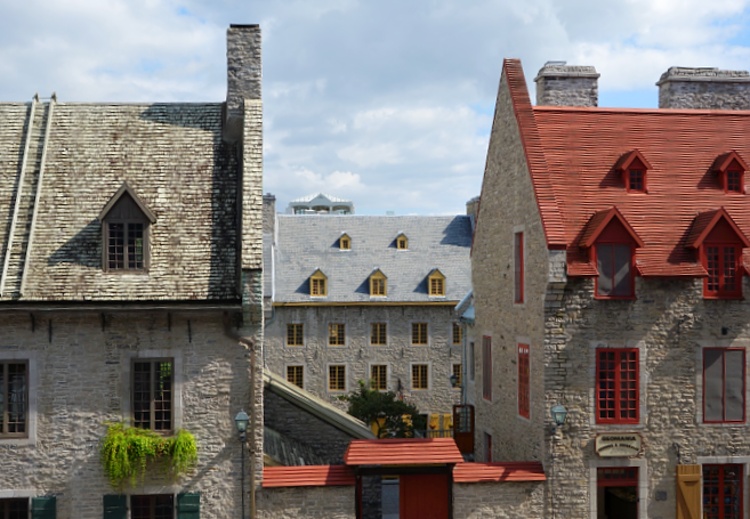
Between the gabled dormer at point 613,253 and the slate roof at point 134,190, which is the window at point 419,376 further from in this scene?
the gabled dormer at point 613,253

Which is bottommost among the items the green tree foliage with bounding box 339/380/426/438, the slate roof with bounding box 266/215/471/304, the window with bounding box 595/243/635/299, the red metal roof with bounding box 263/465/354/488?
the green tree foliage with bounding box 339/380/426/438

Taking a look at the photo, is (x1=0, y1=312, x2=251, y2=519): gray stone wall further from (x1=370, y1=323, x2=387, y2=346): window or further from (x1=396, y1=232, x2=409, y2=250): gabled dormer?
(x1=396, y1=232, x2=409, y2=250): gabled dormer

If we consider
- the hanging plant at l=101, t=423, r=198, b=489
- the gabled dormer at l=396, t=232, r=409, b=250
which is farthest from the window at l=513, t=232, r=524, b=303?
the gabled dormer at l=396, t=232, r=409, b=250

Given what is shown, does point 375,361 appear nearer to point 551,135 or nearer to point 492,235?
point 492,235

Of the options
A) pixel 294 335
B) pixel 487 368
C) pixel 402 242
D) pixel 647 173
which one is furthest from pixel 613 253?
pixel 402 242

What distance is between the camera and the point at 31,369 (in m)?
17.3

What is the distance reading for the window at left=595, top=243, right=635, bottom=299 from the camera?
1894 cm

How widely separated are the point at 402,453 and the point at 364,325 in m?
25.3

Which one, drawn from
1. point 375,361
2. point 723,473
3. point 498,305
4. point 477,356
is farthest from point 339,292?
point 723,473

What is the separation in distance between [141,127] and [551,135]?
1053cm

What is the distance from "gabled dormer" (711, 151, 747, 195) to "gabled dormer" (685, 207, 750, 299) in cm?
173

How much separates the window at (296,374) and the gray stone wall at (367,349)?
22cm

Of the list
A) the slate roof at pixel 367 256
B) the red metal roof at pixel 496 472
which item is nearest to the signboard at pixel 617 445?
the red metal roof at pixel 496 472

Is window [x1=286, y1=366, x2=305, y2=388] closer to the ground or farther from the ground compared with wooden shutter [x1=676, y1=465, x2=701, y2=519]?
farther from the ground
